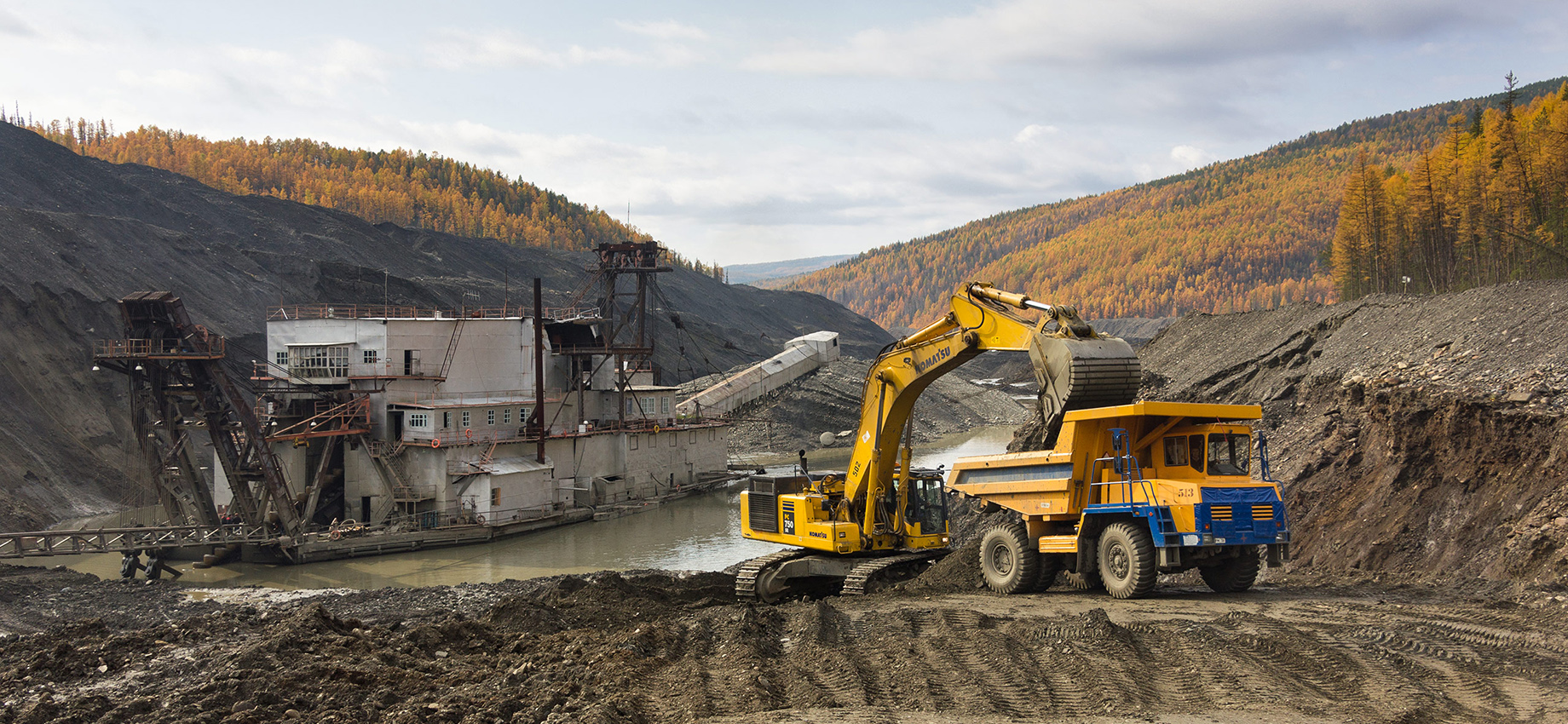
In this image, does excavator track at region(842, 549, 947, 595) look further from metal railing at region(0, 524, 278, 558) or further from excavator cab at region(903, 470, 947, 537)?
metal railing at region(0, 524, 278, 558)

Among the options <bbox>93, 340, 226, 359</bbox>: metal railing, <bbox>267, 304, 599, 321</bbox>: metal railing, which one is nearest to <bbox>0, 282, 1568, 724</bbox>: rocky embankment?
<bbox>93, 340, 226, 359</bbox>: metal railing

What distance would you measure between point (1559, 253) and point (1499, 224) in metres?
7.41

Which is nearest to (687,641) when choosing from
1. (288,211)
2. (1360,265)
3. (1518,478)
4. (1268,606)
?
(1268,606)

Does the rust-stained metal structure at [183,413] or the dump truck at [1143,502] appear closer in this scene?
the dump truck at [1143,502]

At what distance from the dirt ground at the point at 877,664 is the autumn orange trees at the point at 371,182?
121686 mm

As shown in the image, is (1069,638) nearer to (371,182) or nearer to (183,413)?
(183,413)

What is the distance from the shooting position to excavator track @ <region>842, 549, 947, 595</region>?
14.6 m

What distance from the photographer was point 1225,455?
13078 millimetres

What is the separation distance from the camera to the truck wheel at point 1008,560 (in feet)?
45.3

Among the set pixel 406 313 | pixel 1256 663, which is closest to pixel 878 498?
pixel 1256 663

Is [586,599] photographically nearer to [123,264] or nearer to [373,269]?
[123,264]

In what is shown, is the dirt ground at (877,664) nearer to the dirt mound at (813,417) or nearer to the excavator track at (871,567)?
the excavator track at (871,567)

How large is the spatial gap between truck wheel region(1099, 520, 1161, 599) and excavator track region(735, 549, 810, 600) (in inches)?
200

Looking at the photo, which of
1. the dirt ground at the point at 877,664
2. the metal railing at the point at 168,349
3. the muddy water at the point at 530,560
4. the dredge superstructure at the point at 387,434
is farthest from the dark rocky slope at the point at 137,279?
the dirt ground at the point at 877,664
